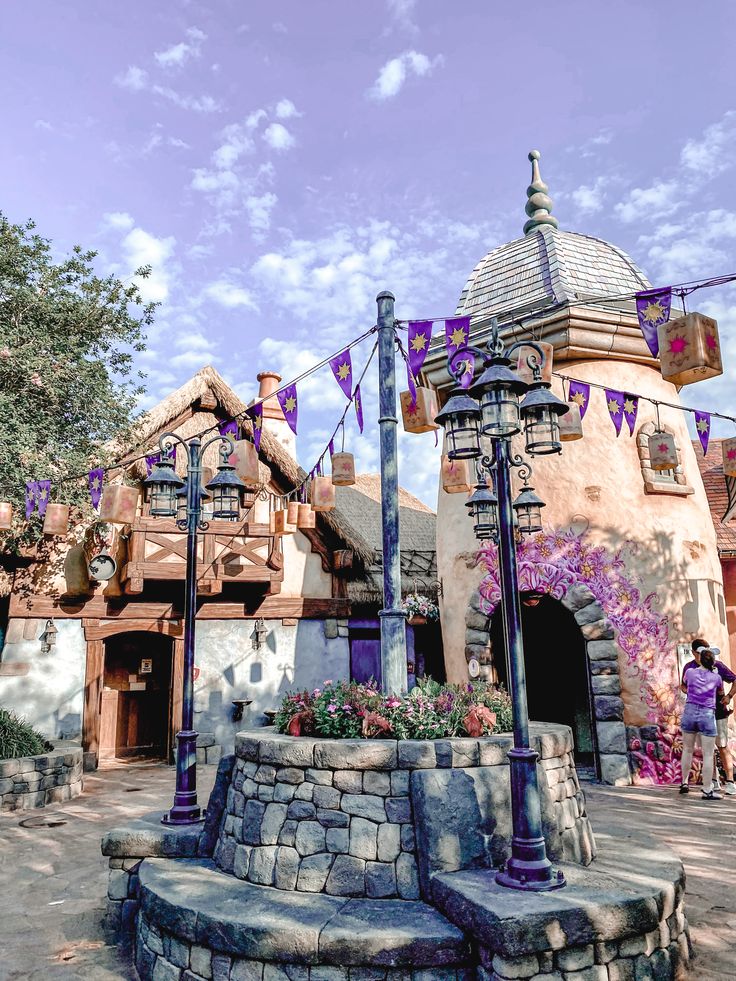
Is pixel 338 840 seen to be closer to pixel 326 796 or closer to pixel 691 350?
pixel 326 796

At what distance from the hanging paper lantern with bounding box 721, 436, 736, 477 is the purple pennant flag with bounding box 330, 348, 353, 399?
5051 millimetres

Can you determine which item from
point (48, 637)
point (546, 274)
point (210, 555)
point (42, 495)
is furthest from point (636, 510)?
point (48, 637)

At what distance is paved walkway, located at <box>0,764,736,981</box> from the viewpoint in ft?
14.2

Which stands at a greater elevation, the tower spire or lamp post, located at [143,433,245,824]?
the tower spire

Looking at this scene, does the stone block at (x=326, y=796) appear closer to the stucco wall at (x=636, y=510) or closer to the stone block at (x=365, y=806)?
the stone block at (x=365, y=806)

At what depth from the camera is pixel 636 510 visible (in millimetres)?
9977

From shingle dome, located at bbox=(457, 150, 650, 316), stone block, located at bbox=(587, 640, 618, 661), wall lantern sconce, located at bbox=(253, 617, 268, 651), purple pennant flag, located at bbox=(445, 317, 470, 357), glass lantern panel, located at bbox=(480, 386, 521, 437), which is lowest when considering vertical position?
stone block, located at bbox=(587, 640, 618, 661)

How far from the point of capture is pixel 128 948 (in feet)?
15.2

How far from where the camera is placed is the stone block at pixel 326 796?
→ 14.4 ft

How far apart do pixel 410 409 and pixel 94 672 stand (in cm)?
759

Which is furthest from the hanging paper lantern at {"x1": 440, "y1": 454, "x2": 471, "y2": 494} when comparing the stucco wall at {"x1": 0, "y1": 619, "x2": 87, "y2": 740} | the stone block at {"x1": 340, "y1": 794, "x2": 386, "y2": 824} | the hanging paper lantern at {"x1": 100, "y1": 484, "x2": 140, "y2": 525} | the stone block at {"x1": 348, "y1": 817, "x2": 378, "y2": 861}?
the stucco wall at {"x1": 0, "y1": 619, "x2": 87, "y2": 740}

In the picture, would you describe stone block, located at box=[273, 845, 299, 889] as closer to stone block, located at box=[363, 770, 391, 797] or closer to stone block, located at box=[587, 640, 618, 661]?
stone block, located at box=[363, 770, 391, 797]

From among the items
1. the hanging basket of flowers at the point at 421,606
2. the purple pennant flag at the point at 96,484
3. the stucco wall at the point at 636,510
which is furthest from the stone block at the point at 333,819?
the hanging basket of flowers at the point at 421,606

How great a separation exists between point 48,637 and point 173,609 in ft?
6.72
